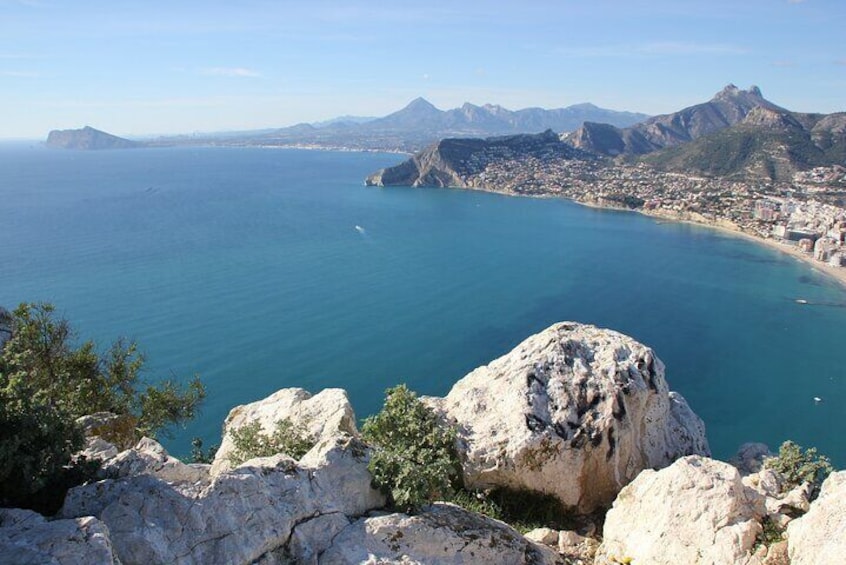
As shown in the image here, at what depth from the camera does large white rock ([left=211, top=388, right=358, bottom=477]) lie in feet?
40.3

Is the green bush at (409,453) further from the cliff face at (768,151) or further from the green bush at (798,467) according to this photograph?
the cliff face at (768,151)

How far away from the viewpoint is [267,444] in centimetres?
1159

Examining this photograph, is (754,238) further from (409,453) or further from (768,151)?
(409,453)

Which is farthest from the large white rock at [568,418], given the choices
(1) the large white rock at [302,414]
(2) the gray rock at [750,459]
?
(2) the gray rock at [750,459]

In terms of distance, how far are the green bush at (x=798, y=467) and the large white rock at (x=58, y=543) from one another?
1354cm

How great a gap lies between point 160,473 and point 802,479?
13.6 meters

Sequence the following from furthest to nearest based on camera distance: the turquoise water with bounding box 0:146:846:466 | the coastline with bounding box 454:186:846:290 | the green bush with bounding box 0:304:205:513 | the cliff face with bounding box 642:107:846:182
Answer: the cliff face with bounding box 642:107:846:182 < the coastline with bounding box 454:186:846:290 < the turquoise water with bounding box 0:146:846:466 < the green bush with bounding box 0:304:205:513

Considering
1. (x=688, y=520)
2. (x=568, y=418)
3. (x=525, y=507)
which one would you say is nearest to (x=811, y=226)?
(x=568, y=418)

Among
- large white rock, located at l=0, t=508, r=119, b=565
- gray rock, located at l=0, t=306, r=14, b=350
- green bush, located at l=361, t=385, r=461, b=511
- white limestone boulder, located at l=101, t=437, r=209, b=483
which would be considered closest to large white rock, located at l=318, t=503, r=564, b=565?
green bush, located at l=361, t=385, r=461, b=511

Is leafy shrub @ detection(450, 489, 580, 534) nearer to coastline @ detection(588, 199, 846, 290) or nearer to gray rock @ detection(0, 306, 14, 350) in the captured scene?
gray rock @ detection(0, 306, 14, 350)

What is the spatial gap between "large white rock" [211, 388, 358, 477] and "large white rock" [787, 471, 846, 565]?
751 cm

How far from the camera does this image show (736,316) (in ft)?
206

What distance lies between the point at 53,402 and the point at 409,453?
274 inches

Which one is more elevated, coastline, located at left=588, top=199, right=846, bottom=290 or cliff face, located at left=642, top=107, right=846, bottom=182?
cliff face, located at left=642, top=107, right=846, bottom=182
